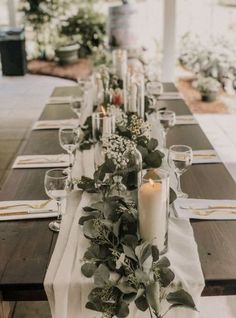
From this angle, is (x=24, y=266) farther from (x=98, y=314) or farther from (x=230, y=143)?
(x=230, y=143)

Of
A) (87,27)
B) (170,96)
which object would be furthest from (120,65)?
(87,27)

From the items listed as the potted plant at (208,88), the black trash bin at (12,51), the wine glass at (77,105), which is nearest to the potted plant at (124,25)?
the potted plant at (208,88)

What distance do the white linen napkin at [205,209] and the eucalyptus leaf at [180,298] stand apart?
0.42m

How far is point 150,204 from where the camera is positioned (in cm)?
127

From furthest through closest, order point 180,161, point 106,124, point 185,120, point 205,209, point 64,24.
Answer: point 64,24 < point 185,120 < point 106,124 < point 180,161 < point 205,209

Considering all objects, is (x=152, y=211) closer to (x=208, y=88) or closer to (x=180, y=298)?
(x=180, y=298)

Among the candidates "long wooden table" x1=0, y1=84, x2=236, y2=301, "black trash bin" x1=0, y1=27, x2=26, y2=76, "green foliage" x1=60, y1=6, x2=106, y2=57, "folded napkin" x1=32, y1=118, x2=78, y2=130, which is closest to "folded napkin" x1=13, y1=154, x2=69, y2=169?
"long wooden table" x1=0, y1=84, x2=236, y2=301

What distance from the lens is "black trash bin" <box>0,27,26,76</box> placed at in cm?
766

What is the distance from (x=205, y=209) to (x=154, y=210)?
401 millimetres

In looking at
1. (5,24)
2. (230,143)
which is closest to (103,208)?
(230,143)

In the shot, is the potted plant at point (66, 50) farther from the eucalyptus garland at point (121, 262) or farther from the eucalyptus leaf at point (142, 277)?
the eucalyptus leaf at point (142, 277)

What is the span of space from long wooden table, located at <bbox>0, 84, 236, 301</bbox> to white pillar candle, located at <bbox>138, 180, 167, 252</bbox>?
155 millimetres

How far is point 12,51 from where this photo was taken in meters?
7.73

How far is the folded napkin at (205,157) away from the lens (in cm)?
208
